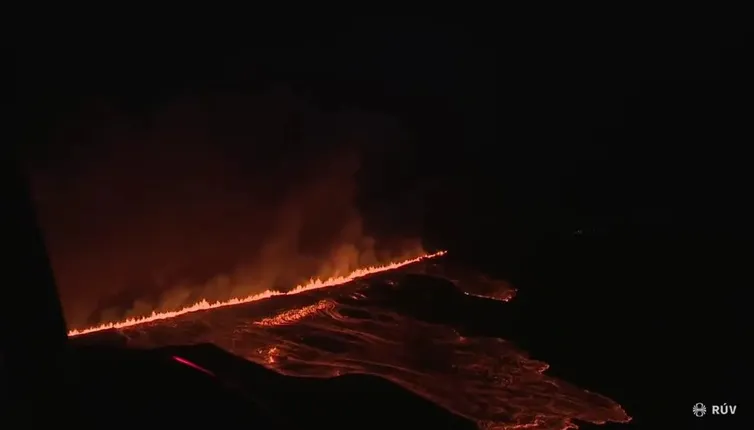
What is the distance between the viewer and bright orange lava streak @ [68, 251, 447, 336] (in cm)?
802

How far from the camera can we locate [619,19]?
11.0m

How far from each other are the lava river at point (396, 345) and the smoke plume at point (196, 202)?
39 centimetres

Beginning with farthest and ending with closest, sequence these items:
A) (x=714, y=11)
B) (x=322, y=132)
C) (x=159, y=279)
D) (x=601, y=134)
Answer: (x=601, y=134) < (x=714, y=11) < (x=322, y=132) < (x=159, y=279)

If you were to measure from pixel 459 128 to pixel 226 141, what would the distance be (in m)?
3.42

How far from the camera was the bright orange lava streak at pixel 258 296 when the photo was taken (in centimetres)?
802

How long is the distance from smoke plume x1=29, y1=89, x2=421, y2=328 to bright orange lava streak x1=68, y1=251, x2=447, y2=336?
3.8 inches

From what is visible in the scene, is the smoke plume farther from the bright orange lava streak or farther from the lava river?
the lava river

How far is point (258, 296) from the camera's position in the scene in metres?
8.91

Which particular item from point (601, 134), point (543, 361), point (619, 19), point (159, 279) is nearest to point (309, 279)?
point (159, 279)

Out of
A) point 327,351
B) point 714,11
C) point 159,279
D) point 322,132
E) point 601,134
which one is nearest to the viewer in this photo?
point 327,351

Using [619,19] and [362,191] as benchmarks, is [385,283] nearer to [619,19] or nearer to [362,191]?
[362,191]

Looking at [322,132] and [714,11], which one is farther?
[714,11]

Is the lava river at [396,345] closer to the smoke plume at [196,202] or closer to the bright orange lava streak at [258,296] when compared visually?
the bright orange lava streak at [258,296]

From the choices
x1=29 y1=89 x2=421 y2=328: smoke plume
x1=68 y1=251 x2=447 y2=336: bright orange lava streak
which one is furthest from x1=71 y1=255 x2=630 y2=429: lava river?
x1=29 y1=89 x2=421 y2=328: smoke plume
